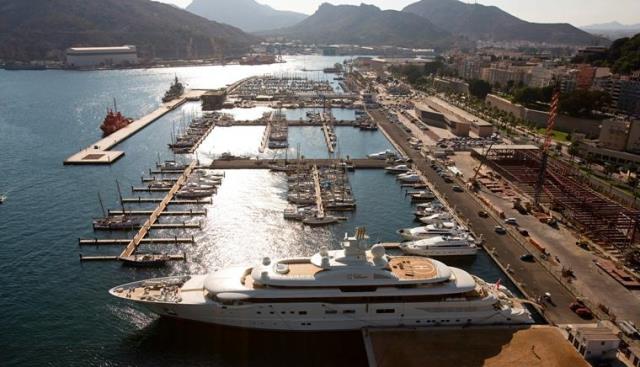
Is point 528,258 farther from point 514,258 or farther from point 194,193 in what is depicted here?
point 194,193

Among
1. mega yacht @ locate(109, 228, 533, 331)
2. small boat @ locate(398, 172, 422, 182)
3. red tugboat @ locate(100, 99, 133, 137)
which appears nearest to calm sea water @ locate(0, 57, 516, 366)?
mega yacht @ locate(109, 228, 533, 331)

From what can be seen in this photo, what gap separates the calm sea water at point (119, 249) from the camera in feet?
97.9

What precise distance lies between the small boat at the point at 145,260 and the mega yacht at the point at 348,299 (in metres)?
9.48

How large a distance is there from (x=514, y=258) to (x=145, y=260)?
33.2 meters

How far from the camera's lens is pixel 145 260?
131ft

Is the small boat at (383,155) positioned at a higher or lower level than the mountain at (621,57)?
lower

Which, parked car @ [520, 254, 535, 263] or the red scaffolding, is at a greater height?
the red scaffolding

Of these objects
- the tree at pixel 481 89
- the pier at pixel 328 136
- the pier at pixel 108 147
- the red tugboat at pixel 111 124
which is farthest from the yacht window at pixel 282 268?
the tree at pixel 481 89

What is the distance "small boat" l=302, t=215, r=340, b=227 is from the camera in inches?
1924

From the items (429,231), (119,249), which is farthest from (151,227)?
(429,231)

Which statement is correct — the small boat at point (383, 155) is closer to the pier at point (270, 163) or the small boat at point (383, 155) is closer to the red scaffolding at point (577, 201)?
the pier at point (270, 163)

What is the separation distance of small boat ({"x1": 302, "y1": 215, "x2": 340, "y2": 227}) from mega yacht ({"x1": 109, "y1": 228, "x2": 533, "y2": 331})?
58.6 ft

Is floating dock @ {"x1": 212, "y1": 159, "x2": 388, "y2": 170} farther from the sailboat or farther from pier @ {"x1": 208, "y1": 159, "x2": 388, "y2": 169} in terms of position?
the sailboat

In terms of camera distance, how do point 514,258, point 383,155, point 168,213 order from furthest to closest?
point 383,155 → point 168,213 → point 514,258
